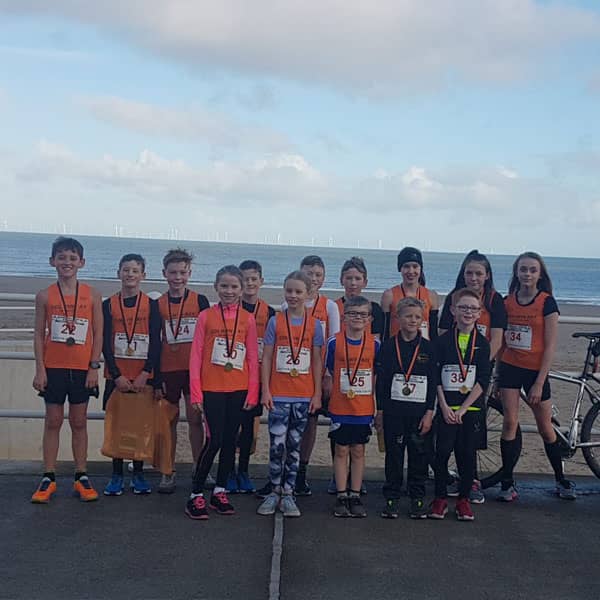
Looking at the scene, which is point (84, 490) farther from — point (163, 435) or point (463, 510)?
point (463, 510)

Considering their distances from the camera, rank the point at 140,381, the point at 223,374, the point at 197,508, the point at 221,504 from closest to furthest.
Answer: the point at 197,508 → the point at 221,504 → the point at 223,374 → the point at 140,381

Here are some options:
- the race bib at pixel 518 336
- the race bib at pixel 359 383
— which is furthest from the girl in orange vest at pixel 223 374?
the race bib at pixel 518 336

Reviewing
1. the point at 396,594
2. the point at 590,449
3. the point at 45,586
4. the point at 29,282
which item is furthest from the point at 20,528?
the point at 29,282

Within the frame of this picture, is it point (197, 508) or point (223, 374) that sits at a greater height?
point (223, 374)

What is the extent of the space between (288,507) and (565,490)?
6.65 feet

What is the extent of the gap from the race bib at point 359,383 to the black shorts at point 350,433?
21 cm

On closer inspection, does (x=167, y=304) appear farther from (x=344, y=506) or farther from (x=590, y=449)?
(x=590, y=449)

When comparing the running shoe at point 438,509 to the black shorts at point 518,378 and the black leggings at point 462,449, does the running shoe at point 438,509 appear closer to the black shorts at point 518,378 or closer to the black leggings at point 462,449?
the black leggings at point 462,449

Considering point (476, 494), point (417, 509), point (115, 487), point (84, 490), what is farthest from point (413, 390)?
point (84, 490)

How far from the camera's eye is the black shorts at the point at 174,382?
5488mm

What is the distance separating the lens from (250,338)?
5180mm

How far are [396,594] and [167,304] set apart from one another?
256 cm

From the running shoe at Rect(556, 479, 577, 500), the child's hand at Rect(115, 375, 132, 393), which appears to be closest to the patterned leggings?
the child's hand at Rect(115, 375, 132, 393)

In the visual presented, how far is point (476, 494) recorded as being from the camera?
215 inches
